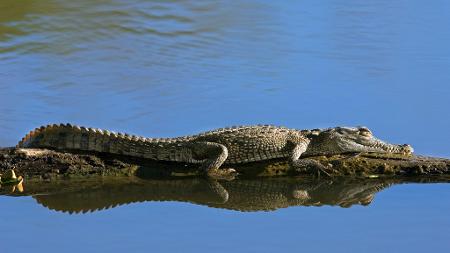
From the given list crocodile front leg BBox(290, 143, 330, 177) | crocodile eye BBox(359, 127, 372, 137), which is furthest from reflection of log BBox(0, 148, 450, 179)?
crocodile eye BBox(359, 127, 372, 137)

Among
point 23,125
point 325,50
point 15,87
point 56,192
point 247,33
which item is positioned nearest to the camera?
point 56,192

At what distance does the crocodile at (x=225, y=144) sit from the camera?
1128 cm

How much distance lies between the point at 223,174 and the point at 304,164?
83 cm

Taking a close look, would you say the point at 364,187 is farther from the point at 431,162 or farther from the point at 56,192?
the point at 56,192

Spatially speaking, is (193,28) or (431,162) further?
(193,28)

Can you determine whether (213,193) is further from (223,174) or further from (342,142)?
(342,142)

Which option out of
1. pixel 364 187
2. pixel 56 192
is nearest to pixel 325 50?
pixel 364 187

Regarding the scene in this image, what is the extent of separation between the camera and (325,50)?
16750 mm

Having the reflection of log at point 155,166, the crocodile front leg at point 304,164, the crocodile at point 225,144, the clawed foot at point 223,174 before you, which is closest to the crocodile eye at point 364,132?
the crocodile at point 225,144

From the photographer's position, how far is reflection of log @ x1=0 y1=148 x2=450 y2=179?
11016 millimetres

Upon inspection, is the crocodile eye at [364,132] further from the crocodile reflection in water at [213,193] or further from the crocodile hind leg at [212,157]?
the crocodile hind leg at [212,157]

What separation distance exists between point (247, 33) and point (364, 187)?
7258mm

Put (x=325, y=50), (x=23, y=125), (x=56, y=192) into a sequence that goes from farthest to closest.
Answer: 1. (x=325, y=50)
2. (x=23, y=125)
3. (x=56, y=192)

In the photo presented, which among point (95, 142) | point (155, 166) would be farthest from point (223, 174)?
point (95, 142)
